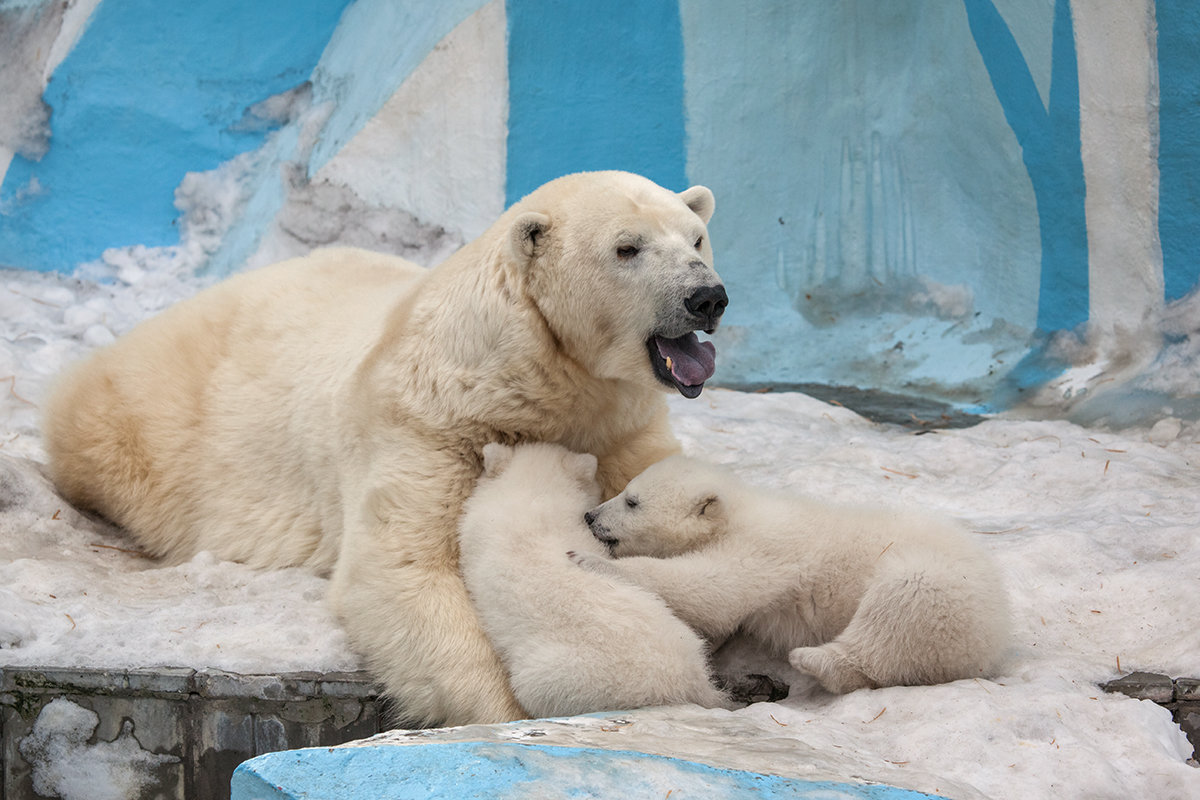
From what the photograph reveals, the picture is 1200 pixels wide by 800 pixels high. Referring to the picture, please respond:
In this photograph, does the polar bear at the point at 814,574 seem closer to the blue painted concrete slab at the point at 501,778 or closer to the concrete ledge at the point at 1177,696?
the concrete ledge at the point at 1177,696

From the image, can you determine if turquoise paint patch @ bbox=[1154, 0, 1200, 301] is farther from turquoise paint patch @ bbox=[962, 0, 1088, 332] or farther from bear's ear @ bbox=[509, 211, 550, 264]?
bear's ear @ bbox=[509, 211, 550, 264]

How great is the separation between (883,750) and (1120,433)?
12.4 ft

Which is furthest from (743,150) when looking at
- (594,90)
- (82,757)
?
(82,757)

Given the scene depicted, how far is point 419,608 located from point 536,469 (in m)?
0.50

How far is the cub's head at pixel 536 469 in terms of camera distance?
3076 millimetres

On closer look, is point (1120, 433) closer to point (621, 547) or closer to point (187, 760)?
point (621, 547)

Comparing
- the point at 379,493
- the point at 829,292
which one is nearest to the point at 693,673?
the point at 379,493

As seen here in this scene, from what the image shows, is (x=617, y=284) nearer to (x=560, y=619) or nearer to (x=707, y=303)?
(x=707, y=303)

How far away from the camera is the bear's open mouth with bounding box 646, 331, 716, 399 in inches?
124

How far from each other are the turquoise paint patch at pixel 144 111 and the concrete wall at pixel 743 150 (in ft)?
0.05

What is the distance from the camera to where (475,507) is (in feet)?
10.0

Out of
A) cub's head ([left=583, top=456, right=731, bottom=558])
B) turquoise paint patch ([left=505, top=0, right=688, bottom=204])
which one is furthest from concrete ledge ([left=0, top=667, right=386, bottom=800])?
turquoise paint patch ([left=505, top=0, right=688, bottom=204])

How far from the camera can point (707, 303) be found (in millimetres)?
3037

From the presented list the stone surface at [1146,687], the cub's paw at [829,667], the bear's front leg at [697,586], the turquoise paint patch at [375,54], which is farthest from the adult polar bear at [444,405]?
the turquoise paint patch at [375,54]
